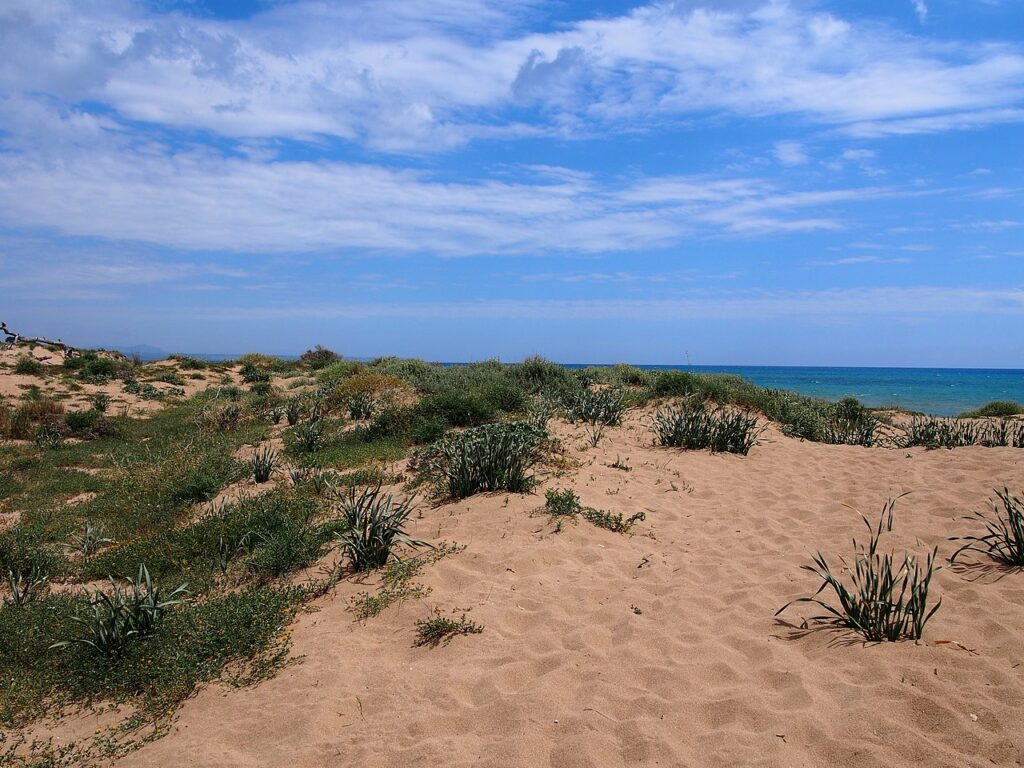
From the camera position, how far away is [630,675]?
3.80 metres

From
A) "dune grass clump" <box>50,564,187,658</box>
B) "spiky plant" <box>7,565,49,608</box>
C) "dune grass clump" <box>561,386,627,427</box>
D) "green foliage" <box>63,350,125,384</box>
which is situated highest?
"green foliage" <box>63,350,125,384</box>

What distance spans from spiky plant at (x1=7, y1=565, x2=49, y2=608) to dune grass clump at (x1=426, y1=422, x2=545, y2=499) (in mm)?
4093

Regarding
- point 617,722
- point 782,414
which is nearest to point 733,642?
point 617,722

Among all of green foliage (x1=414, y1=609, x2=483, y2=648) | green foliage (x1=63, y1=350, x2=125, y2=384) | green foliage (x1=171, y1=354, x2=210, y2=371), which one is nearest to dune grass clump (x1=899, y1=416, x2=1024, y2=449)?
green foliage (x1=414, y1=609, x2=483, y2=648)

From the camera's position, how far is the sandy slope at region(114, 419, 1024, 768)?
310cm

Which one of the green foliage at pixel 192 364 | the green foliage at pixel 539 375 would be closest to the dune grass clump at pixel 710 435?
the green foliage at pixel 539 375

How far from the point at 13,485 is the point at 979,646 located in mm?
11915

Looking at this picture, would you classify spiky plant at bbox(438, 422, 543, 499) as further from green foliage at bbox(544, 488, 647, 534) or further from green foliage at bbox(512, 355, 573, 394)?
green foliage at bbox(512, 355, 573, 394)

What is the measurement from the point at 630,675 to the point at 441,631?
4.65ft

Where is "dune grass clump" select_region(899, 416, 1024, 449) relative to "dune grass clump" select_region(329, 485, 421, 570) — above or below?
above

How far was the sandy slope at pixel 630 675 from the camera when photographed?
310cm

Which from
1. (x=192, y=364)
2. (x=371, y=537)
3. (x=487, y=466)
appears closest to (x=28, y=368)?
(x=192, y=364)

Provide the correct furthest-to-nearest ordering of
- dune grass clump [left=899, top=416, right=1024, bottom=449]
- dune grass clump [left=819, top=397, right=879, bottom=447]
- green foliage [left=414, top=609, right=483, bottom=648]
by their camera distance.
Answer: dune grass clump [left=819, top=397, right=879, bottom=447] → dune grass clump [left=899, top=416, right=1024, bottom=449] → green foliage [left=414, top=609, right=483, bottom=648]

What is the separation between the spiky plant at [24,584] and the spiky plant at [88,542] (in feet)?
1.56
